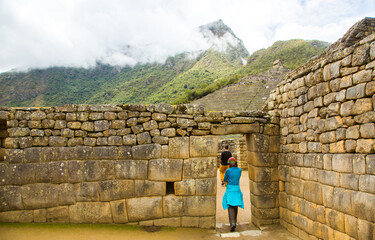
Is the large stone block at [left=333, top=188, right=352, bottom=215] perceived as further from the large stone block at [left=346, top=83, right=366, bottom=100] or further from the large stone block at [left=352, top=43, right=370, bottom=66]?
the large stone block at [left=352, top=43, right=370, bottom=66]

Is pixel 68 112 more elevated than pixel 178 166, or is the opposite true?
pixel 68 112

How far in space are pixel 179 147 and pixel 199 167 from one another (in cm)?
64

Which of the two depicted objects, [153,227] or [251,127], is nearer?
[153,227]

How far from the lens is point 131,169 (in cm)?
539

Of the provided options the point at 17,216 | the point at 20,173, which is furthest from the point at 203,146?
the point at 17,216

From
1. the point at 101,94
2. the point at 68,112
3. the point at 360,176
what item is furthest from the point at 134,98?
the point at 360,176

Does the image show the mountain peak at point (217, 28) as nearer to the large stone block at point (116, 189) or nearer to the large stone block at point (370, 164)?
the large stone block at point (116, 189)

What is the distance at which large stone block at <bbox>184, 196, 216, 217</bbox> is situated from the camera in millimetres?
5527

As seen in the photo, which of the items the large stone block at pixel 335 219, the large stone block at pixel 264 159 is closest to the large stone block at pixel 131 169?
the large stone block at pixel 264 159

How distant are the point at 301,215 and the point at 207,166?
2.17m

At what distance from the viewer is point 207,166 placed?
562 centimetres

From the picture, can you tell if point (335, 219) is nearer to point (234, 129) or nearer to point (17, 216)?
point (234, 129)

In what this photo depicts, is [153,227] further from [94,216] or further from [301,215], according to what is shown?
[301,215]

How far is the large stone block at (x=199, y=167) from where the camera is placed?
219 inches
